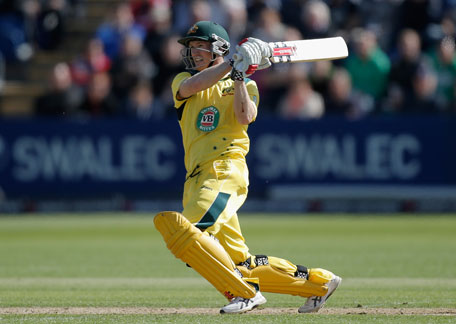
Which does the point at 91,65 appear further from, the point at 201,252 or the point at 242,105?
the point at 201,252

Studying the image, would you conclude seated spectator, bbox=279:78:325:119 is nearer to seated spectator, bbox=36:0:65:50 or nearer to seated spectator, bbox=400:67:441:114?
seated spectator, bbox=400:67:441:114

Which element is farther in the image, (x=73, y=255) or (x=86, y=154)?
(x=86, y=154)

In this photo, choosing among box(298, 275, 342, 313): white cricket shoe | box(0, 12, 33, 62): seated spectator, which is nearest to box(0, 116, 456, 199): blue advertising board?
box(0, 12, 33, 62): seated spectator

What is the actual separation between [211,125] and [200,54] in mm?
446

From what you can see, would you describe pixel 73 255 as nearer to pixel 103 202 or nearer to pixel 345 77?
pixel 103 202

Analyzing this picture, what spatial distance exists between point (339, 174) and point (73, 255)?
5.44 metres

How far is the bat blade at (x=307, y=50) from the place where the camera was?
5.62 m

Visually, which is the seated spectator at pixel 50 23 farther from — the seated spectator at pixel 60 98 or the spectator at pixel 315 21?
the spectator at pixel 315 21

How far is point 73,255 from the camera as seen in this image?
999 cm

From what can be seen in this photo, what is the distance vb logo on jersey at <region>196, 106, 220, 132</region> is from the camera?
227 inches

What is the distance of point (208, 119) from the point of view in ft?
18.9

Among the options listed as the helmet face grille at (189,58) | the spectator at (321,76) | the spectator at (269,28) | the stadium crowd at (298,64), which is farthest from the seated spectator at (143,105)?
the helmet face grille at (189,58)

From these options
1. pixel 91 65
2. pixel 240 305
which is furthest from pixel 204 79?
pixel 91 65

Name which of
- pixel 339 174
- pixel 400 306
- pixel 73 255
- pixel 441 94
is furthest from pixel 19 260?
pixel 441 94
